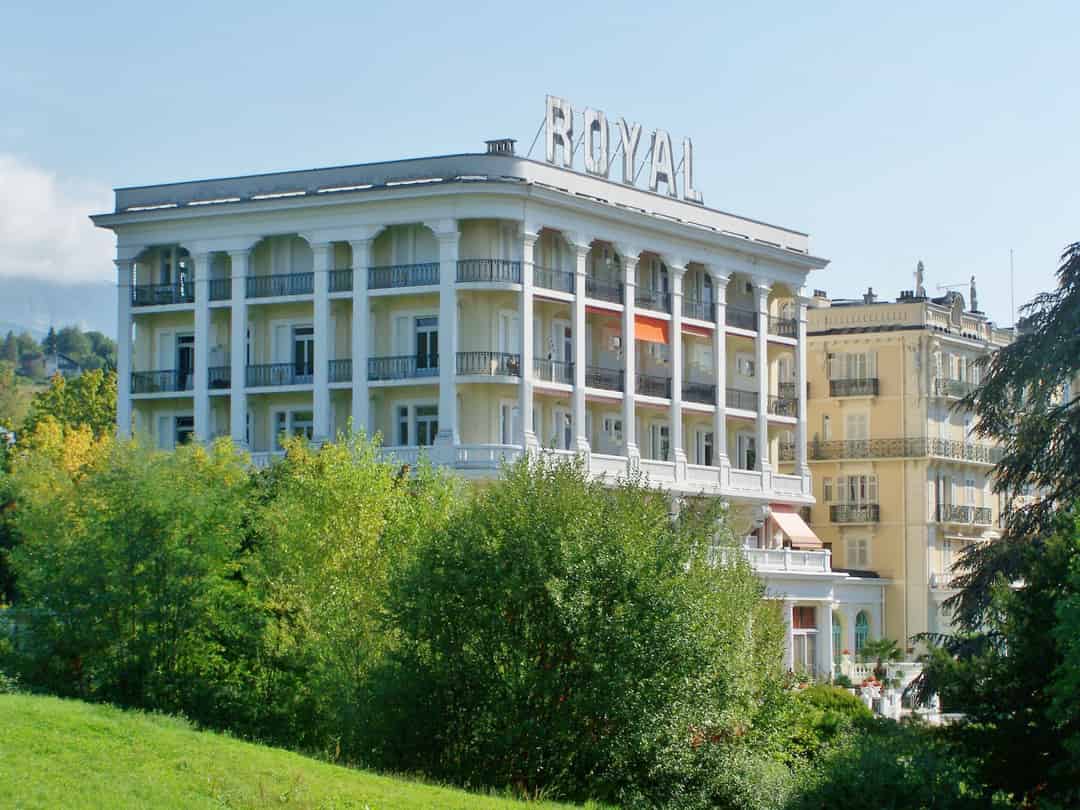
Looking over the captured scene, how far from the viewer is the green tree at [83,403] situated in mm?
113750

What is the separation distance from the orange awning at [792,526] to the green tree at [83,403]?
40724mm

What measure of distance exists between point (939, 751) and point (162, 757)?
56.7 ft

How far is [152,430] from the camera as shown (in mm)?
86438

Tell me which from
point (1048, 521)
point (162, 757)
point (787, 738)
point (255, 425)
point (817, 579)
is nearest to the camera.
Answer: point (162, 757)

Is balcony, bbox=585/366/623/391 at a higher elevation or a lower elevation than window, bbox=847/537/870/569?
higher

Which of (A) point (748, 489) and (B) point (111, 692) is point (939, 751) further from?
(A) point (748, 489)

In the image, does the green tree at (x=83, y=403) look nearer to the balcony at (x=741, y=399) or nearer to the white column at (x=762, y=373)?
the balcony at (x=741, y=399)

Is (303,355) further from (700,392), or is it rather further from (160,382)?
(700,392)

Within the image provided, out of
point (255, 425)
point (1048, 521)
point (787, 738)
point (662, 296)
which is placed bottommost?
point (787, 738)

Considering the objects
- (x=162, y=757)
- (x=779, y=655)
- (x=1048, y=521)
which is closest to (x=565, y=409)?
(x=779, y=655)

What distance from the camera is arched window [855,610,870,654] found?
100625 mm

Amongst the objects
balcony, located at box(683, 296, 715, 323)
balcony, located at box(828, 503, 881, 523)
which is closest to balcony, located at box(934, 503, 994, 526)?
balcony, located at box(828, 503, 881, 523)

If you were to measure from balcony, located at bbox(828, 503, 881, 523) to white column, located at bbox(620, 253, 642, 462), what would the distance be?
2410cm

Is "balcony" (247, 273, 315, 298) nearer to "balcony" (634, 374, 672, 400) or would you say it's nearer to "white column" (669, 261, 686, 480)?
"balcony" (634, 374, 672, 400)
